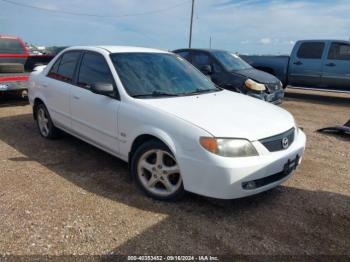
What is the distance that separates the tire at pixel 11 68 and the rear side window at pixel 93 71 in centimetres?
450

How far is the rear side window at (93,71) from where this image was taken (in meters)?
4.15

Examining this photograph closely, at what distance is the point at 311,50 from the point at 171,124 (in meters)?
9.99

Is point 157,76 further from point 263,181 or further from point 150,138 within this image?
point 263,181

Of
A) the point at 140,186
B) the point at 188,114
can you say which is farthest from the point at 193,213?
the point at 188,114

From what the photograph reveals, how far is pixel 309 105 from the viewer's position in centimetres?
1050

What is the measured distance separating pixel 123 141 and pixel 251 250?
72.1 inches

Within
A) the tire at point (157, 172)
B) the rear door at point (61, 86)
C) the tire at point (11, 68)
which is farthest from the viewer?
the tire at point (11, 68)

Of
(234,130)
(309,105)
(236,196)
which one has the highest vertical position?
(234,130)

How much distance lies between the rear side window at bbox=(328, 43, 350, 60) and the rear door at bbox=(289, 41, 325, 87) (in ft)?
0.92

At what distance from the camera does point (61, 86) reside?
493 centimetres

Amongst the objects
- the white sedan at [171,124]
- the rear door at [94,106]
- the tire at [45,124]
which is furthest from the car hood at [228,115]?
the tire at [45,124]

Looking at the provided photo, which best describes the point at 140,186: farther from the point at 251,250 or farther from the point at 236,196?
the point at 251,250

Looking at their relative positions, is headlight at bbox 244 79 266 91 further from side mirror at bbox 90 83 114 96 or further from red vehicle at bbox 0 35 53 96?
red vehicle at bbox 0 35 53 96

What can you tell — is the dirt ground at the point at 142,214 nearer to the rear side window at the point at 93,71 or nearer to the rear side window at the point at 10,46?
the rear side window at the point at 93,71
